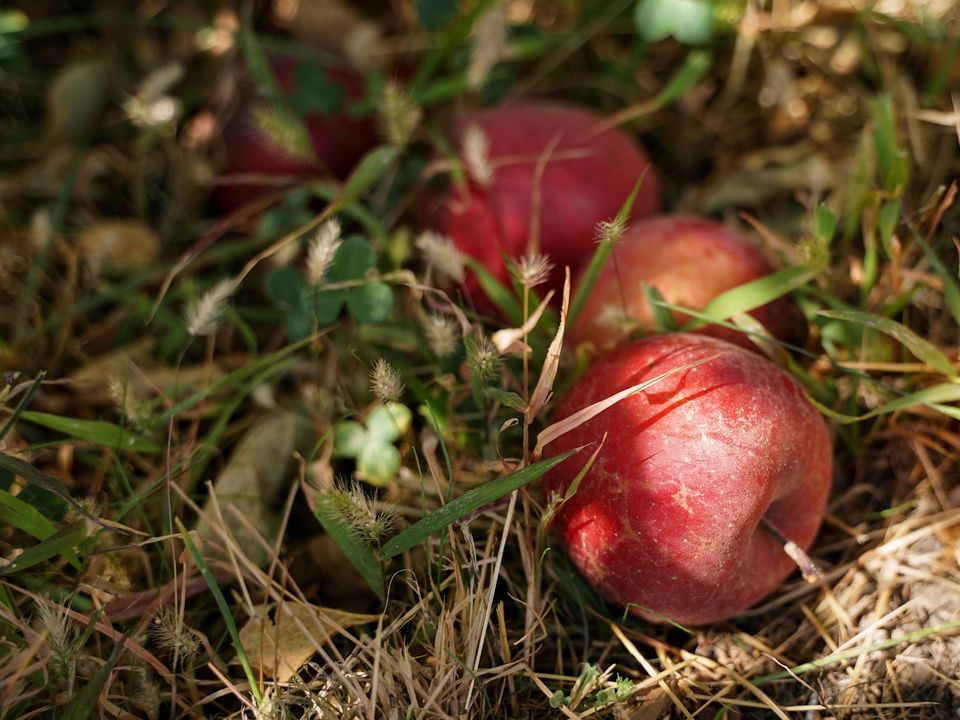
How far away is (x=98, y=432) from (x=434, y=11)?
1.33 metres

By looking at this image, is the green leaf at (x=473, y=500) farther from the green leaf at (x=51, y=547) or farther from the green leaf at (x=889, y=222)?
the green leaf at (x=889, y=222)

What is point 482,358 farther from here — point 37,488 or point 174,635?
point 37,488

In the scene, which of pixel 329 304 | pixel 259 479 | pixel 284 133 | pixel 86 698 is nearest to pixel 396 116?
pixel 284 133

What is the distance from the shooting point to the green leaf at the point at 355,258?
1.71m

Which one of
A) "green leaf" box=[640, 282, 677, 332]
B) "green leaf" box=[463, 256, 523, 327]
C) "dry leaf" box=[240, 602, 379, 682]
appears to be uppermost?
"green leaf" box=[640, 282, 677, 332]

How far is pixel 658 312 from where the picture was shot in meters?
1.64

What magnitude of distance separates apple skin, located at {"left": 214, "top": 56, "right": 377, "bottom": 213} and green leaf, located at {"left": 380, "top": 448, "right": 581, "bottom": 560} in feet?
4.01

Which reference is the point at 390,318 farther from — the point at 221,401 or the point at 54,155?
the point at 54,155

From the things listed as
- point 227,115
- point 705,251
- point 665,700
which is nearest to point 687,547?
point 665,700

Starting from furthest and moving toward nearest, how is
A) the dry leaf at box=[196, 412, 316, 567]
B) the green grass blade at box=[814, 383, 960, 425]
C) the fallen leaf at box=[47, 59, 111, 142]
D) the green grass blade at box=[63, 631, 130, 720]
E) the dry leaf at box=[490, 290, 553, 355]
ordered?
the fallen leaf at box=[47, 59, 111, 142]
the dry leaf at box=[196, 412, 316, 567]
the green grass blade at box=[814, 383, 960, 425]
the dry leaf at box=[490, 290, 553, 355]
the green grass blade at box=[63, 631, 130, 720]

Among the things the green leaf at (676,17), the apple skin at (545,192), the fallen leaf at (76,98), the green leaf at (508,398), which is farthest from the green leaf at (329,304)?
the fallen leaf at (76,98)

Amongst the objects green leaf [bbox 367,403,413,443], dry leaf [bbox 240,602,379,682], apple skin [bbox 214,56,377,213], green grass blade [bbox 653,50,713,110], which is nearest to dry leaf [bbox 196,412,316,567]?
dry leaf [bbox 240,602,379,682]

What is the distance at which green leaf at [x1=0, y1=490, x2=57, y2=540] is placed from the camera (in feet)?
4.68

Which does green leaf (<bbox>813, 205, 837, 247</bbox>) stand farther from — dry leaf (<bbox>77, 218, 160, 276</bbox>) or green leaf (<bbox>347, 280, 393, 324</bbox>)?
dry leaf (<bbox>77, 218, 160, 276</bbox>)
